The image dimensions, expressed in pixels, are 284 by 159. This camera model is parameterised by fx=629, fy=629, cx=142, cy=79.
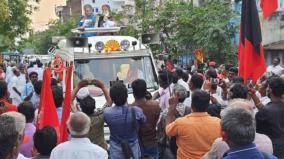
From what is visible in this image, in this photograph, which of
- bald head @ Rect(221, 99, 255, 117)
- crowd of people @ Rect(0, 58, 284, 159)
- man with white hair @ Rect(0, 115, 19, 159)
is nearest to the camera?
man with white hair @ Rect(0, 115, 19, 159)

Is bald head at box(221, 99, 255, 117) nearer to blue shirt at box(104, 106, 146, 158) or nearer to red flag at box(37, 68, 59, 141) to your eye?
blue shirt at box(104, 106, 146, 158)

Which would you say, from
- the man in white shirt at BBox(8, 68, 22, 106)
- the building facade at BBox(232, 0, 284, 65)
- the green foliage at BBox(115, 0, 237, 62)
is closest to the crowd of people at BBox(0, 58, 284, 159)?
the man in white shirt at BBox(8, 68, 22, 106)

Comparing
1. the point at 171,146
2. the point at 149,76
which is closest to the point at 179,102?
the point at 171,146

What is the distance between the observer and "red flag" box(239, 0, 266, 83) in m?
8.46

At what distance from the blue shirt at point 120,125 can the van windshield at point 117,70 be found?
13.4 feet

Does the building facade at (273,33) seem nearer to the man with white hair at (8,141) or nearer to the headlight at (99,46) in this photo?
the headlight at (99,46)

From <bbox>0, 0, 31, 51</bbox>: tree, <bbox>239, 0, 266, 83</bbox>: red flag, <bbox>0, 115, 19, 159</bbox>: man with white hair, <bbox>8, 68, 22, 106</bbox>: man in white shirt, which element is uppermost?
<bbox>0, 0, 31, 51</bbox>: tree

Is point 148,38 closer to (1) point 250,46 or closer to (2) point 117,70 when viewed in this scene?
(2) point 117,70

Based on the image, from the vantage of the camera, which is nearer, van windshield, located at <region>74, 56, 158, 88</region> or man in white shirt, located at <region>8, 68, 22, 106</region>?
van windshield, located at <region>74, 56, 158, 88</region>

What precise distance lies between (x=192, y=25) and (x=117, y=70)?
57.4 ft

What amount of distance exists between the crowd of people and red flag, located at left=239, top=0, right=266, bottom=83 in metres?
0.26

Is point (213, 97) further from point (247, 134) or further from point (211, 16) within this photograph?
point (211, 16)

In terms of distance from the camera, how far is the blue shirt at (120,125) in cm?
724

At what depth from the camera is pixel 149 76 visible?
11.9 meters
